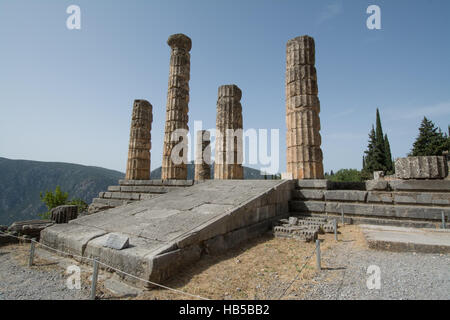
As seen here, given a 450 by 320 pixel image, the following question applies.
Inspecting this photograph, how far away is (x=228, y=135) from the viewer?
1087 cm

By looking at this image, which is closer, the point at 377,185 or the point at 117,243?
Result: the point at 117,243

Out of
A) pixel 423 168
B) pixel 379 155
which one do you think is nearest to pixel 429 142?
pixel 379 155

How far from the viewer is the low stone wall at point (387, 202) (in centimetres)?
599

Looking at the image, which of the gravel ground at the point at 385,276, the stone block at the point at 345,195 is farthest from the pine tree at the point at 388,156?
the gravel ground at the point at 385,276

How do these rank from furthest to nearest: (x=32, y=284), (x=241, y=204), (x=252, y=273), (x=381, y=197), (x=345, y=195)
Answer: (x=345, y=195), (x=381, y=197), (x=241, y=204), (x=252, y=273), (x=32, y=284)

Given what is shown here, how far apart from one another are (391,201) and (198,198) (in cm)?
565

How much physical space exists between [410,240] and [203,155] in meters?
11.6

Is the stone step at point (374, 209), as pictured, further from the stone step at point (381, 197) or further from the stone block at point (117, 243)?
the stone block at point (117, 243)

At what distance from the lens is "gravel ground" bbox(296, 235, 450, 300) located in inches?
101

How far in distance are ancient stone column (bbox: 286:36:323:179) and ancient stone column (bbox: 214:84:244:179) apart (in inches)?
104

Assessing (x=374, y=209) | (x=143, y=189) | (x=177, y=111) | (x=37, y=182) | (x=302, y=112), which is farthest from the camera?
(x=37, y=182)

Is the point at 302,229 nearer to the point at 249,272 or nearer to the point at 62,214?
the point at 249,272

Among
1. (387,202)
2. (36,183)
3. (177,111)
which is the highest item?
(177,111)
